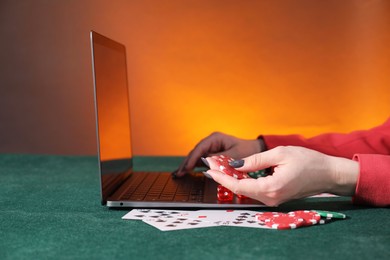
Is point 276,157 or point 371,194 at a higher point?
point 276,157

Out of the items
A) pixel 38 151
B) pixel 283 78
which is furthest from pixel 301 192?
pixel 38 151

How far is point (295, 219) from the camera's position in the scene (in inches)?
44.2

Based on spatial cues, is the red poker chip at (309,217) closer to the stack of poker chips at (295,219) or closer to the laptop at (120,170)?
the stack of poker chips at (295,219)

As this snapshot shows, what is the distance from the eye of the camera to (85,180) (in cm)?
186

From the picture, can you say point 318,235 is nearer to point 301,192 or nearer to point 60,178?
point 301,192

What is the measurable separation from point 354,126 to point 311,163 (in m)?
1.91

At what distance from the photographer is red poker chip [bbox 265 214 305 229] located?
3.59 ft

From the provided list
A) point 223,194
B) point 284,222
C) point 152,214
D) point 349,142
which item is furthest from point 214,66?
point 284,222

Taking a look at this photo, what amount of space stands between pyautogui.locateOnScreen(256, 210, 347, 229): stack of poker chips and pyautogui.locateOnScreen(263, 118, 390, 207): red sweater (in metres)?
0.15

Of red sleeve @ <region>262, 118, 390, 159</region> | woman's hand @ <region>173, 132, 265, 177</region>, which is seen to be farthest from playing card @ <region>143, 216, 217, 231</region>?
red sleeve @ <region>262, 118, 390, 159</region>

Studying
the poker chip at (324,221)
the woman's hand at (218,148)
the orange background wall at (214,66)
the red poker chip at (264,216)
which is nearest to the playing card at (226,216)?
the red poker chip at (264,216)

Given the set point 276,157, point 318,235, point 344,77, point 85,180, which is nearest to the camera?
point 318,235

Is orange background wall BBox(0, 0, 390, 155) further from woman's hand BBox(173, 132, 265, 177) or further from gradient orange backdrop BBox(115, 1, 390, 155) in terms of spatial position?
woman's hand BBox(173, 132, 265, 177)

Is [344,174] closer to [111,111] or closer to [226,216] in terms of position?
[226,216]
